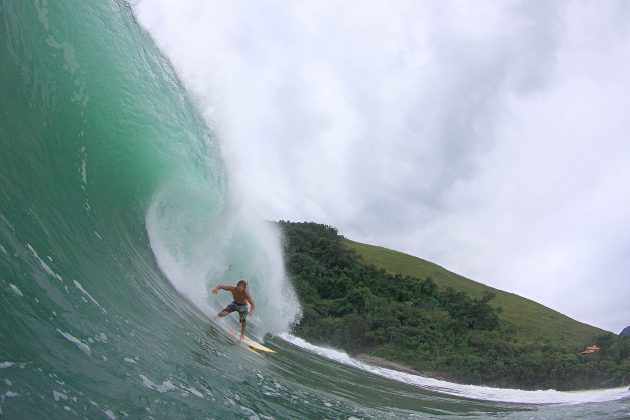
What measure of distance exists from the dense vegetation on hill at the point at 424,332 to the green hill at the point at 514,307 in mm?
16160

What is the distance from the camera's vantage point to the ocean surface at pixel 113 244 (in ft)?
13.7

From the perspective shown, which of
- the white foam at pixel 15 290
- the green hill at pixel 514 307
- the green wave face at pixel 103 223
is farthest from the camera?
the green hill at pixel 514 307

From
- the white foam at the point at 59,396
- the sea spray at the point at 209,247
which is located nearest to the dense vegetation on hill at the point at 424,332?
the sea spray at the point at 209,247

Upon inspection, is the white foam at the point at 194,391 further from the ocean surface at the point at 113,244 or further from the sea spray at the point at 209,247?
the sea spray at the point at 209,247

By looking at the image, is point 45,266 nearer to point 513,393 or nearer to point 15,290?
point 15,290

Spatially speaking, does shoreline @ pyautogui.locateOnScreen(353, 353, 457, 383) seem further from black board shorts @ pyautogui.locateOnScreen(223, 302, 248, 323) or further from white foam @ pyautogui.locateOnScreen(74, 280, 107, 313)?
white foam @ pyautogui.locateOnScreen(74, 280, 107, 313)

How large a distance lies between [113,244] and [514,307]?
302 feet

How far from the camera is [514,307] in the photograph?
89438 millimetres

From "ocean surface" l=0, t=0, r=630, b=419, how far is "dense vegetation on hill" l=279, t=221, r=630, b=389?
2381 cm

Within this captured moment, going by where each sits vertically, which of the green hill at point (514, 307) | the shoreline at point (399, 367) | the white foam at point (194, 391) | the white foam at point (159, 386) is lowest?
the shoreline at point (399, 367)

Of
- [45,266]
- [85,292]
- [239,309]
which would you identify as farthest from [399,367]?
[45,266]

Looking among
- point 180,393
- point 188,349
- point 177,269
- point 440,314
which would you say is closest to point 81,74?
point 177,269

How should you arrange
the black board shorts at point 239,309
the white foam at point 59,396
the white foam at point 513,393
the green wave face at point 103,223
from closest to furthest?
the white foam at point 59,396 < the green wave face at point 103,223 < the black board shorts at point 239,309 < the white foam at point 513,393

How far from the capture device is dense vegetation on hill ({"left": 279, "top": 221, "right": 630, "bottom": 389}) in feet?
114
